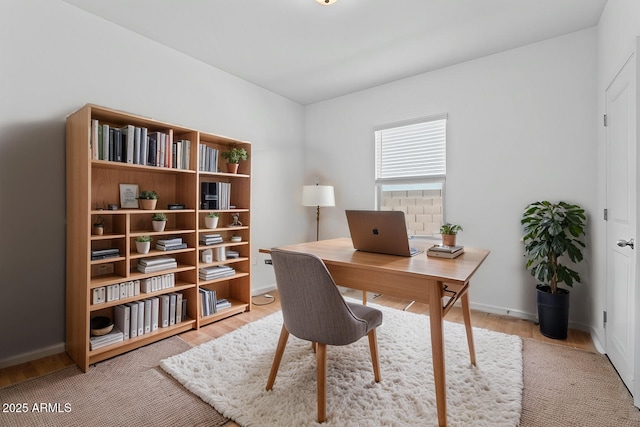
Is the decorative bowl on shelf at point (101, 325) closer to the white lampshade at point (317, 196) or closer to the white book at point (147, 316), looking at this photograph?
the white book at point (147, 316)

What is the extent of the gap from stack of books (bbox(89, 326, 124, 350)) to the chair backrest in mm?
1533

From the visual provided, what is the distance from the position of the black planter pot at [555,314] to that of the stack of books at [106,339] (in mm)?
3412

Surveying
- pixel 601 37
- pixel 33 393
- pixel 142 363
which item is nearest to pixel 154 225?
pixel 142 363

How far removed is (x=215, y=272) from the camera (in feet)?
9.66

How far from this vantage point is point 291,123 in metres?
4.30

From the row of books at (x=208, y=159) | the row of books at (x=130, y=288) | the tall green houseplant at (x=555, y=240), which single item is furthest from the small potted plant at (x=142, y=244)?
the tall green houseplant at (x=555, y=240)

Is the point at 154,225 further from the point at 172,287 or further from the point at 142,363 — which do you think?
the point at 142,363

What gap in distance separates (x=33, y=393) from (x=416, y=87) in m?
4.18

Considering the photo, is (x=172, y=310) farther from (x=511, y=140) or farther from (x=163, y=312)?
(x=511, y=140)

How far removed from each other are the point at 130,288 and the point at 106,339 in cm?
37

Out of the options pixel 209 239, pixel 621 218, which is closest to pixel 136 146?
pixel 209 239

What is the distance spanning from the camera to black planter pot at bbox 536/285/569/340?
97.4 inches

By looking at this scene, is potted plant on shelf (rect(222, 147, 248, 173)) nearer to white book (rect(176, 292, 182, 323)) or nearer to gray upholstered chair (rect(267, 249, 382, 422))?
white book (rect(176, 292, 182, 323))

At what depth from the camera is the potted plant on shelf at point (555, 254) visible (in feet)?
8.11
